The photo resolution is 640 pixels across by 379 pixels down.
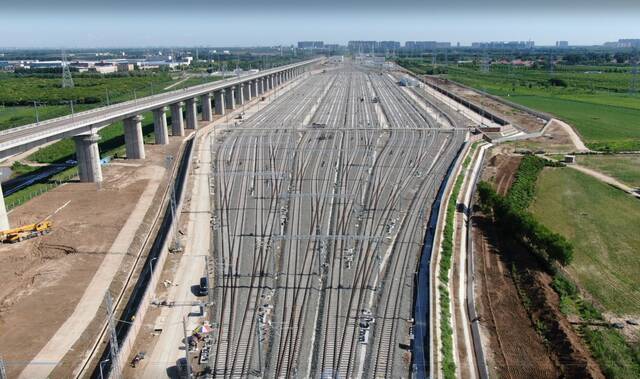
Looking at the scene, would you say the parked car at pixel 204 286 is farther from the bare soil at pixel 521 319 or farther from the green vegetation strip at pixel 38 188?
the green vegetation strip at pixel 38 188

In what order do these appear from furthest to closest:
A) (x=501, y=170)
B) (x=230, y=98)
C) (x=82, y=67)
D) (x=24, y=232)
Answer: (x=82, y=67), (x=230, y=98), (x=501, y=170), (x=24, y=232)

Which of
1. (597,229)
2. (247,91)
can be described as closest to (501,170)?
(597,229)

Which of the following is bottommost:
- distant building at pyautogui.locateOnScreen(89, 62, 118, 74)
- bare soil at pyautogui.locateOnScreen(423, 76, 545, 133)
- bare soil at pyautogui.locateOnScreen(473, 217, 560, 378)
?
bare soil at pyautogui.locateOnScreen(473, 217, 560, 378)

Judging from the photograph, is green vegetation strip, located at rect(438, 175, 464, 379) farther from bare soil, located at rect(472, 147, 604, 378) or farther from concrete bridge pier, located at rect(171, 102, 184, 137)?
concrete bridge pier, located at rect(171, 102, 184, 137)

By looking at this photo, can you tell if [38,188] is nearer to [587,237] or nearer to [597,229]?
[587,237]

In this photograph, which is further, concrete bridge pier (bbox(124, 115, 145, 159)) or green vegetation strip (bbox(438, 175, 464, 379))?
concrete bridge pier (bbox(124, 115, 145, 159))

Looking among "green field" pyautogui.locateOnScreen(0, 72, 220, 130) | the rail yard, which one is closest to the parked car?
the rail yard
